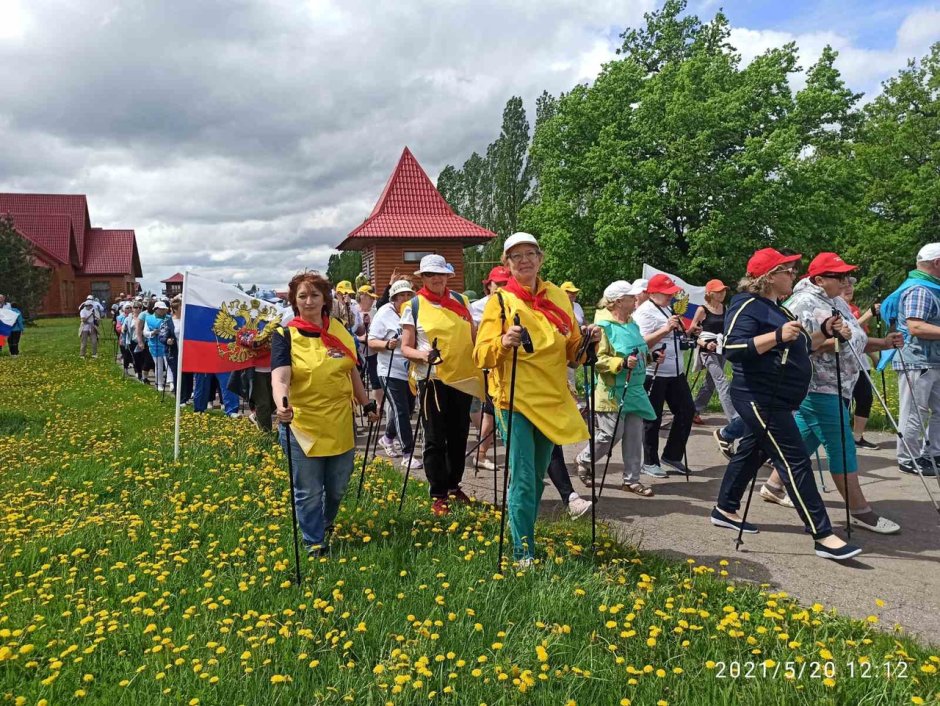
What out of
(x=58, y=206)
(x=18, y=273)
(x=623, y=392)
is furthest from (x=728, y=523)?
(x=58, y=206)

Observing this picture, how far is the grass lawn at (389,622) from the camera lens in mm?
3232

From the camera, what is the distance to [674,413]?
7719 millimetres

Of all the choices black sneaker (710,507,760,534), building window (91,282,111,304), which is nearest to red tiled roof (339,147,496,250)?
black sneaker (710,507,760,534)

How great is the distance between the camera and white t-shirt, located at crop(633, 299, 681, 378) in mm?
7312

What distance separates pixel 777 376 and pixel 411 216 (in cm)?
2742

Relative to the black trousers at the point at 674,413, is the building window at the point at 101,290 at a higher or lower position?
Answer: higher

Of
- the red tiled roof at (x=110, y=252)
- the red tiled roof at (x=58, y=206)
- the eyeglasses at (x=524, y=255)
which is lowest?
the eyeglasses at (x=524, y=255)

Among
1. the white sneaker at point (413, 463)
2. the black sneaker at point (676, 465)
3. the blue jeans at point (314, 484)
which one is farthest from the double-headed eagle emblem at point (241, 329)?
the black sneaker at point (676, 465)

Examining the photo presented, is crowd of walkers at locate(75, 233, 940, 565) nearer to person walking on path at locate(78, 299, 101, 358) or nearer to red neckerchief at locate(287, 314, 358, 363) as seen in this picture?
red neckerchief at locate(287, 314, 358, 363)

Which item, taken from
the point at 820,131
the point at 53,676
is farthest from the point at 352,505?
the point at 820,131

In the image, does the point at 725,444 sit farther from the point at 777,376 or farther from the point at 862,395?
the point at 777,376

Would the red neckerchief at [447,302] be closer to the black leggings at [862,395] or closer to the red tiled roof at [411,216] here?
the black leggings at [862,395]

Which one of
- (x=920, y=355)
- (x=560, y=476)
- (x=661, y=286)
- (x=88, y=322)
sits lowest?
(x=560, y=476)

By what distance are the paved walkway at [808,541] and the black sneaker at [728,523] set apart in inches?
2.4
